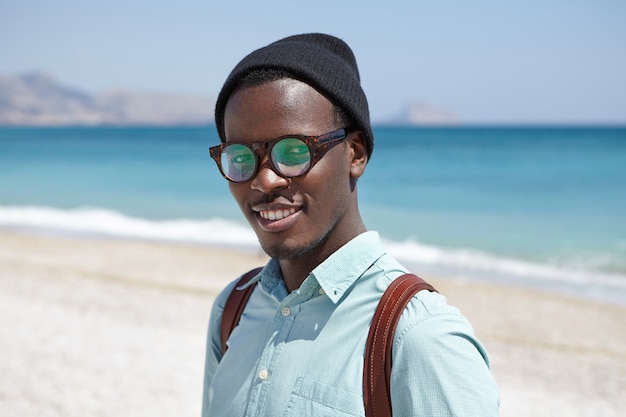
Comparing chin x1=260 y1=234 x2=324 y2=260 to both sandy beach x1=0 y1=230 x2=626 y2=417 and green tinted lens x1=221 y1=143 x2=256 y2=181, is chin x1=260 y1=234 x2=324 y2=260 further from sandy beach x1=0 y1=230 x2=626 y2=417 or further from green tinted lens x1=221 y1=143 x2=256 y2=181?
sandy beach x1=0 y1=230 x2=626 y2=417

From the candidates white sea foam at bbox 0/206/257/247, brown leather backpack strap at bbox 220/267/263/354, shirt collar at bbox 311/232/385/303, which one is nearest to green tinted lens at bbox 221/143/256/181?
shirt collar at bbox 311/232/385/303

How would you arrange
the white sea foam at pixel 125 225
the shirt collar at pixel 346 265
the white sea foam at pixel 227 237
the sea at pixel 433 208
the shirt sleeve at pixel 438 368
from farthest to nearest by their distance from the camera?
the white sea foam at pixel 125 225 < the sea at pixel 433 208 < the white sea foam at pixel 227 237 < the shirt collar at pixel 346 265 < the shirt sleeve at pixel 438 368

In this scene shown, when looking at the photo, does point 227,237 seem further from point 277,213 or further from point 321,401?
point 321,401

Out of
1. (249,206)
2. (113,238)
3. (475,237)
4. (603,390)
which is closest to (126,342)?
(603,390)

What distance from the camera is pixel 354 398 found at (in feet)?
5.06

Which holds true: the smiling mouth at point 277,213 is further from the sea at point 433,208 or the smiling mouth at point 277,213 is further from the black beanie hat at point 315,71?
the sea at point 433,208

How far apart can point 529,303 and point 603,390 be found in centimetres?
405

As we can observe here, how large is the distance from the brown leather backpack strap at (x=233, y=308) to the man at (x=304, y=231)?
0.13 m

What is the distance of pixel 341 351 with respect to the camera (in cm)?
162

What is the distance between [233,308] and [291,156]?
2.06 feet

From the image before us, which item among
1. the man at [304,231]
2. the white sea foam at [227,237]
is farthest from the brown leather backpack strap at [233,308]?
the white sea foam at [227,237]

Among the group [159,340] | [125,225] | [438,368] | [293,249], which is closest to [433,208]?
[125,225]

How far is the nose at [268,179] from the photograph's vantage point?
1766mm

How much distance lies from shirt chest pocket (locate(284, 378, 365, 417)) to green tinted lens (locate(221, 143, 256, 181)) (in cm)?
57
